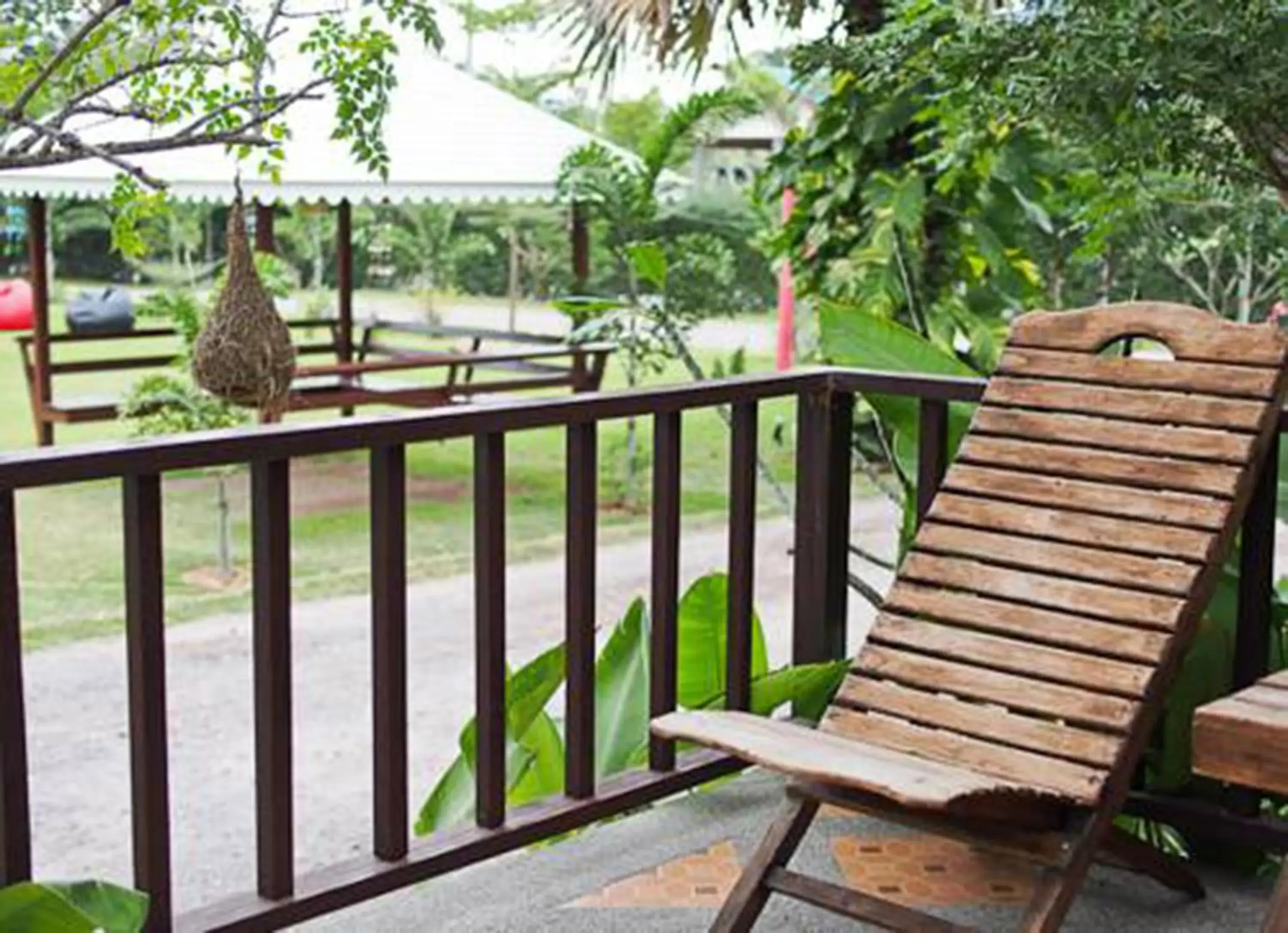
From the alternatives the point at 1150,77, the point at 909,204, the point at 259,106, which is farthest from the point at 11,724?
the point at 909,204

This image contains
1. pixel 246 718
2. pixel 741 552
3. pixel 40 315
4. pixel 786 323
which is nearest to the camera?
pixel 741 552

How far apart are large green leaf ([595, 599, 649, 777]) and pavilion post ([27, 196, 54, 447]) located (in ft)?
24.9

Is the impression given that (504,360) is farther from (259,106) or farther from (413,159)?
(259,106)

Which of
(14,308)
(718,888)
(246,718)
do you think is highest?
(14,308)

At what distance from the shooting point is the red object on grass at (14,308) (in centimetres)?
1470

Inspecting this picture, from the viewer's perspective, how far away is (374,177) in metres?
9.48

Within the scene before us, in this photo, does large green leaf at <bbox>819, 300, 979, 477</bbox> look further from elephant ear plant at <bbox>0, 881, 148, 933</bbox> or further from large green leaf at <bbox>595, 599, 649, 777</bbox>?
elephant ear plant at <bbox>0, 881, 148, 933</bbox>

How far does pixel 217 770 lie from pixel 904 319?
3110 mm

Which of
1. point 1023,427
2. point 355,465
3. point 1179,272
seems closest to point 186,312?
point 355,465

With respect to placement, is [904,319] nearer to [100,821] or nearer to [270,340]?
[270,340]

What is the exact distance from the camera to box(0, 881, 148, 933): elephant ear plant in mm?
2201

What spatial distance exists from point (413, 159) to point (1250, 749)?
31.5ft

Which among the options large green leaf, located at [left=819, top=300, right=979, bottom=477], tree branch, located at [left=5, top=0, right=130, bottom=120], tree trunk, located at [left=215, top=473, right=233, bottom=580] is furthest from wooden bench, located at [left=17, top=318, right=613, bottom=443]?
large green leaf, located at [left=819, top=300, right=979, bottom=477]

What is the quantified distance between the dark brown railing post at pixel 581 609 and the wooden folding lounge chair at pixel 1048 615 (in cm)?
30
